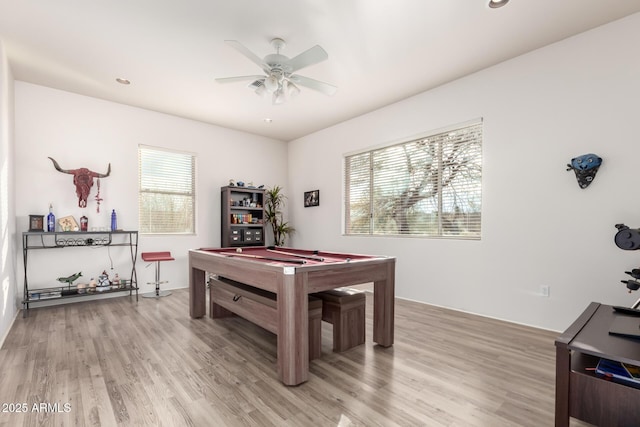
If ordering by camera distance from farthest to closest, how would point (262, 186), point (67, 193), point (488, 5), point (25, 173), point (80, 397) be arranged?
1. point (262, 186)
2. point (67, 193)
3. point (25, 173)
4. point (488, 5)
5. point (80, 397)

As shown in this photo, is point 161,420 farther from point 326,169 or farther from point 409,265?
point 326,169

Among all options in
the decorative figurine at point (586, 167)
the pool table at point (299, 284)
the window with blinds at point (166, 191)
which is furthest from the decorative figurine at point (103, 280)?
the decorative figurine at point (586, 167)

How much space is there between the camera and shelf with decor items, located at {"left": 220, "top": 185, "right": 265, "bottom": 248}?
5480 millimetres

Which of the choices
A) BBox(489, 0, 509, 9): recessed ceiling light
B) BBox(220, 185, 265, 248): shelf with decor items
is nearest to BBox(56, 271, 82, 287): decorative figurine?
BBox(220, 185, 265, 248): shelf with decor items

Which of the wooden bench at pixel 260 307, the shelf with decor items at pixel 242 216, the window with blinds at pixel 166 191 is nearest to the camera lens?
the wooden bench at pixel 260 307

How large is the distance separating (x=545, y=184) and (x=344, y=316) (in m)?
2.49

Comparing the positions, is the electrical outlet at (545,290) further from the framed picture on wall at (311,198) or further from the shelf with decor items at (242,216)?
the shelf with decor items at (242,216)

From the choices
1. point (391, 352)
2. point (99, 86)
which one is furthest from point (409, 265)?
point (99, 86)

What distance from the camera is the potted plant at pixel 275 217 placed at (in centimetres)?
624

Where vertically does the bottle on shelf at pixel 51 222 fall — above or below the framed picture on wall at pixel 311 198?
below

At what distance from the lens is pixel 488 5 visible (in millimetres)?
2510

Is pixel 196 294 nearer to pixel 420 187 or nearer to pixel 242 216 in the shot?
pixel 242 216

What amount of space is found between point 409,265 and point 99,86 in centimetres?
486

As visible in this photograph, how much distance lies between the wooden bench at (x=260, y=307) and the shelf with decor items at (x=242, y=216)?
2311 mm
